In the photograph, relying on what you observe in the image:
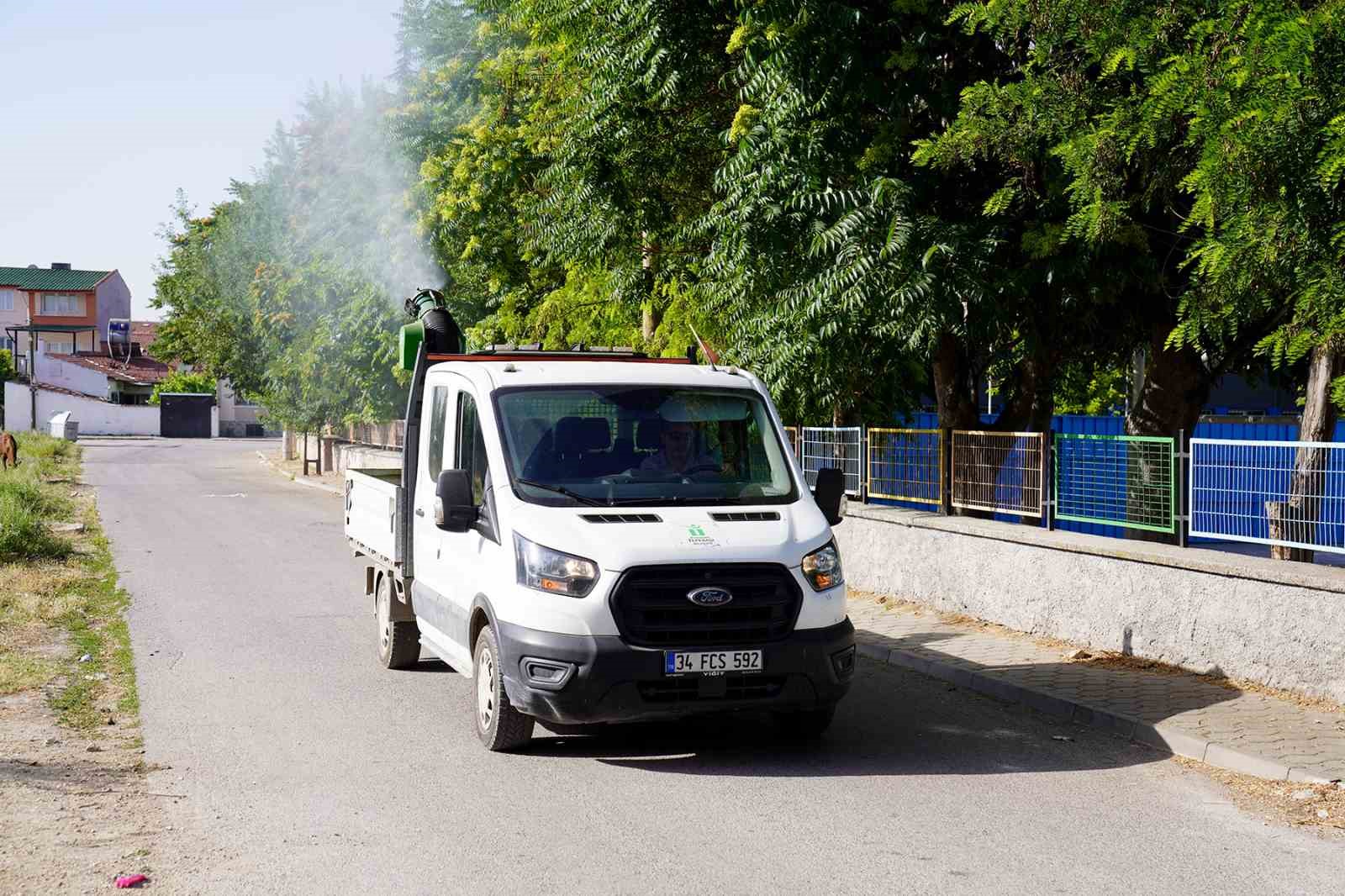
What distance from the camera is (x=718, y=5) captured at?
15.1 m

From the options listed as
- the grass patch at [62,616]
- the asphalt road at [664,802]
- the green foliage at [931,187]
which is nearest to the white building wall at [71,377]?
the grass patch at [62,616]

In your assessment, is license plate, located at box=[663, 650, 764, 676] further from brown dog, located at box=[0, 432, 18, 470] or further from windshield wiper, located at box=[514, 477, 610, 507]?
brown dog, located at box=[0, 432, 18, 470]

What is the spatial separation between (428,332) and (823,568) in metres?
4.74

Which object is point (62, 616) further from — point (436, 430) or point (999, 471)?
point (999, 471)

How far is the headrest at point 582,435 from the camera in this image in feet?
26.8

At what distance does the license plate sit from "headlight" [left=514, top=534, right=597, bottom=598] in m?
0.55

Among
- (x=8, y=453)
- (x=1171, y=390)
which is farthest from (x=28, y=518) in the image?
(x=8, y=453)

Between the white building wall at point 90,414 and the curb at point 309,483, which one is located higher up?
the white building wall at point 90,414

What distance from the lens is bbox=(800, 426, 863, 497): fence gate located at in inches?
637

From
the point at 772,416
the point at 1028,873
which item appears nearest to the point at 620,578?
the point at 772,416

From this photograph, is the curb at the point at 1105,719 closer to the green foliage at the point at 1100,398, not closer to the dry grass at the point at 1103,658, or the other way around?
the dry grass at the point at 1103,658

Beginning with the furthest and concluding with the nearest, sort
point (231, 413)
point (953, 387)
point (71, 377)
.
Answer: point (231, 413) < point (71, 377) < point (953, 387)

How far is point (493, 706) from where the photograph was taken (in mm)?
7781

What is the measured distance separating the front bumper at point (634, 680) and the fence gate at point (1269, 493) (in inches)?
153
